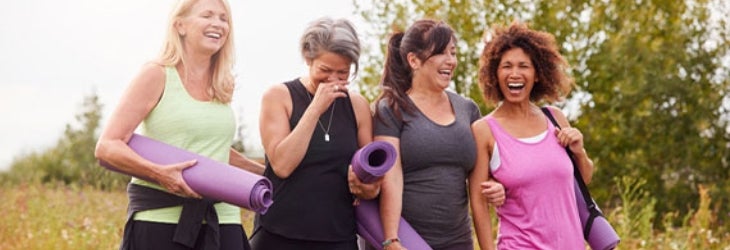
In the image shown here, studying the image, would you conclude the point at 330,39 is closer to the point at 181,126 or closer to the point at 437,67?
the point at 437,67

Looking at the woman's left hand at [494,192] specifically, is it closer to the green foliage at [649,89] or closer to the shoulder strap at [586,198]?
the shoulder strap at [586,198]

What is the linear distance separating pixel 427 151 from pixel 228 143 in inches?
30.2

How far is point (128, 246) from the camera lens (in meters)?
3.74

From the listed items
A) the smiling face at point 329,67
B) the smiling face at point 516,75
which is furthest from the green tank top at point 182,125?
the smiling face at point 516,75

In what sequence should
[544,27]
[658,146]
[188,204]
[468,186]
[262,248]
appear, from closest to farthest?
[188,204]
[262,248]
[468,186]
[544,27]
[658,146]

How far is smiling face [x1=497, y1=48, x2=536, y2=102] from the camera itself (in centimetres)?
425

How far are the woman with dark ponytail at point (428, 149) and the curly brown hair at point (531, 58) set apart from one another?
189mm

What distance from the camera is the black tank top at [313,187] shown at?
13.0ft

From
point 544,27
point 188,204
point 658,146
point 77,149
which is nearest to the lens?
point 188,204

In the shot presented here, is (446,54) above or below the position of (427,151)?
above

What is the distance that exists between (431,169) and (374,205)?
253 mm

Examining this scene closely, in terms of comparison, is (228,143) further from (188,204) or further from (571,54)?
(571,54)

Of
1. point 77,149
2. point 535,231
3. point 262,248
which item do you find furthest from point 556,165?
point 77,149

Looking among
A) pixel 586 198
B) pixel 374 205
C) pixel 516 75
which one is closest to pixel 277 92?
pixel 374 205
